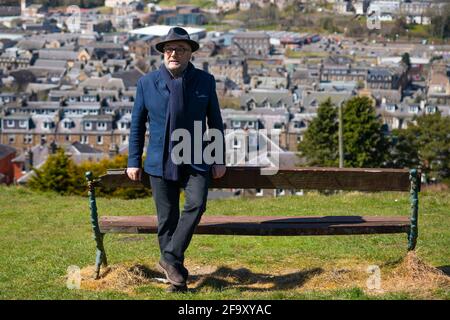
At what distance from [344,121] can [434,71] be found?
54.7m

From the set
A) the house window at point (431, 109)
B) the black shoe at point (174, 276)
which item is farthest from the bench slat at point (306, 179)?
the house window at point (431, 109)

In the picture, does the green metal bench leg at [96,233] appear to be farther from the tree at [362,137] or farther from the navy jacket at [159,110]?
the tree at [362,137]

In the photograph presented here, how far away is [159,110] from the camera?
18.7ft

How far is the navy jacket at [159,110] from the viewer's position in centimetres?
568

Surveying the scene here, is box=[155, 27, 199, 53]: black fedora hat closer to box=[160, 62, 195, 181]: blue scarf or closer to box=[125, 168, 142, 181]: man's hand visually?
box=[160, 62, 195, 181]: blue scarf

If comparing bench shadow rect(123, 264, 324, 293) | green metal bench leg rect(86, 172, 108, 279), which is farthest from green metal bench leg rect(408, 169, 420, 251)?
green metal bench leg rect(86, 172, 108, 279)

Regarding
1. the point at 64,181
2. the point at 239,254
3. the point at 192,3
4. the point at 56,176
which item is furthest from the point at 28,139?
the point at 192,3

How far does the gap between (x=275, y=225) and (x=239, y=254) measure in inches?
49.9

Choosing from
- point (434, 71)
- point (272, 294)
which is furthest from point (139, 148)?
point (434, 71)

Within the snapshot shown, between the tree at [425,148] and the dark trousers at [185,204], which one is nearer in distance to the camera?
the dark trousers at [185,204]

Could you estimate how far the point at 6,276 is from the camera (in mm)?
6469

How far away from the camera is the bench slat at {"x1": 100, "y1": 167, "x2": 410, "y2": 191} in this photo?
231 inches

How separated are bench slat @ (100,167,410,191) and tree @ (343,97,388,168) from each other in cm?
1959

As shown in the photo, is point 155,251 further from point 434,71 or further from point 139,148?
point 434,71
